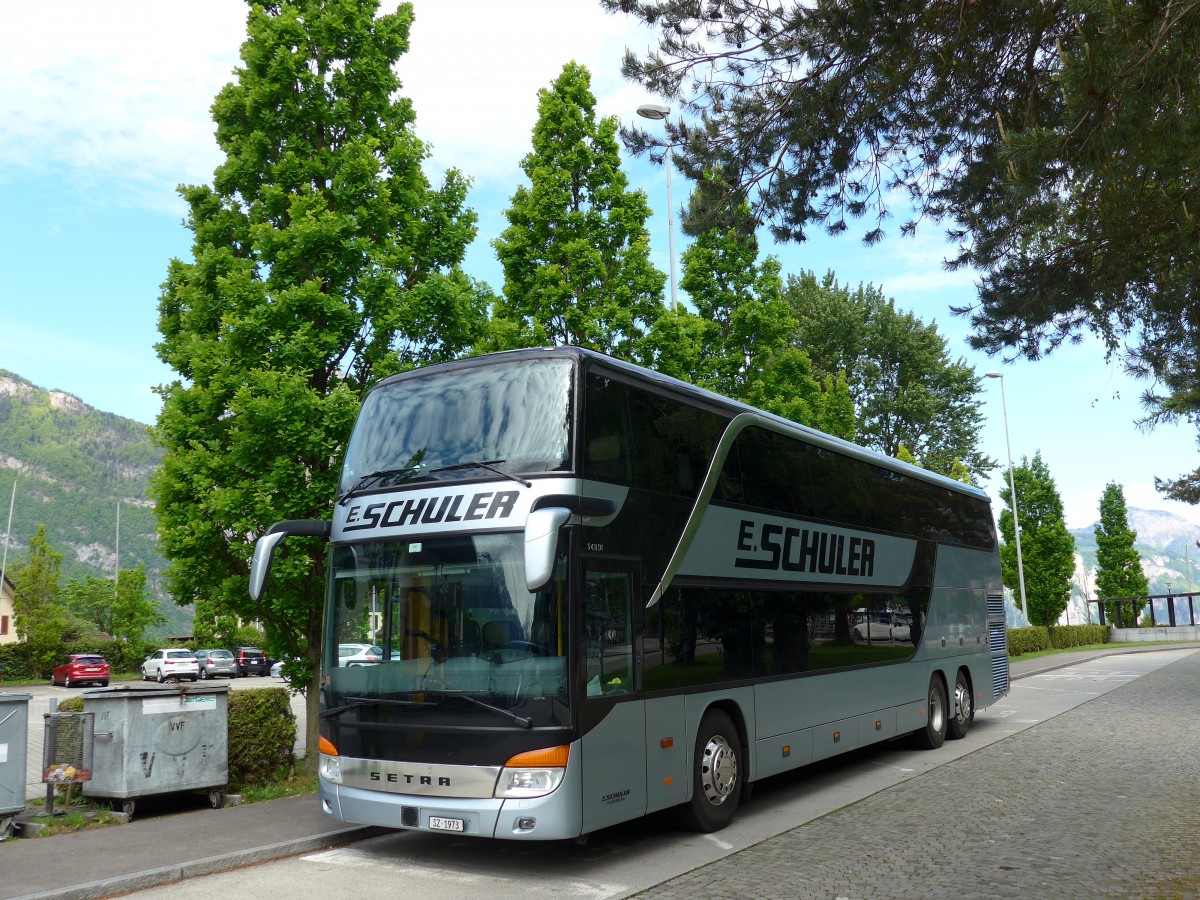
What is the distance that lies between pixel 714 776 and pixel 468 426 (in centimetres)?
396

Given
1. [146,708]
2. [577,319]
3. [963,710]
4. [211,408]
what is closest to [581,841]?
[146,708]

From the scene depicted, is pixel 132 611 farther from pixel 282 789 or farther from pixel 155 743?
pixel 155 743

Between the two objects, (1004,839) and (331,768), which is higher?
(331,768)

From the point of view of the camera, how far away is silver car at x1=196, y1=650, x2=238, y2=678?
154 ft

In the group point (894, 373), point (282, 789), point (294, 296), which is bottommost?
point (282, 789)

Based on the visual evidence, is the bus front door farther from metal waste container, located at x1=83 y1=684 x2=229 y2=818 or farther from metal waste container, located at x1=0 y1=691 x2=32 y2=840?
metal waste container, located at x1=0 y1=691 x2=32 y2=840

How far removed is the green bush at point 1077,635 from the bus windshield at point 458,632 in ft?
161

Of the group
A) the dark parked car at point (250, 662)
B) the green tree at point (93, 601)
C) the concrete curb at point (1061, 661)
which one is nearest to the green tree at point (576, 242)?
the concrete curb at point (1061, 661)

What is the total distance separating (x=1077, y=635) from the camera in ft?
179

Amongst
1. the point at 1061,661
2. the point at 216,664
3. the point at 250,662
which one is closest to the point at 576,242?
the point at 1061,661

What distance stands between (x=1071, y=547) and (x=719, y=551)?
50.7 metres

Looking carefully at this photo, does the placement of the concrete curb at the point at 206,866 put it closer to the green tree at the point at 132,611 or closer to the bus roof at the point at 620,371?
the bus roof at the point at 620,371

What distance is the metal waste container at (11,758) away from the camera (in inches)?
342

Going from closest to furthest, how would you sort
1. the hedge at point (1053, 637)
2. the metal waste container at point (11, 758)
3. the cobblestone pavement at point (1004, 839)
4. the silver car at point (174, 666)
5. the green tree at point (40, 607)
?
the cobblestone pavement at point (1004, 839)
the metal waste container at point (11, 758)
the hedge at point (1053, 637)
the silver car at point (174, 666)
the green tree at point (40, 607)
